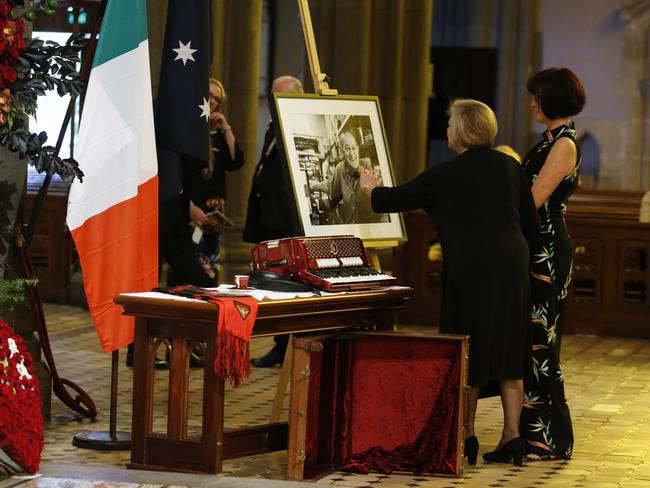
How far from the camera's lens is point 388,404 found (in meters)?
6.42

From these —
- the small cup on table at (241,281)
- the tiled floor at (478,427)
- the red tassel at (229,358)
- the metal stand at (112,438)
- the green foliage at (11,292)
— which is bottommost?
the tiled floor at (478,427)

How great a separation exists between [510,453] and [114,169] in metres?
2.25

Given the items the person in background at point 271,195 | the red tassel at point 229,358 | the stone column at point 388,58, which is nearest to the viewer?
the red tassel at point 229,358

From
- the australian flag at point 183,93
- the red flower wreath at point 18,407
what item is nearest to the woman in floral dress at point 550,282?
the australian flag at point 183,93

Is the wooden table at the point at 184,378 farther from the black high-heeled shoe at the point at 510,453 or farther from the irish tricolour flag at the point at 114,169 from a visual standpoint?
the black high-heeled shoe at the point at 510,453

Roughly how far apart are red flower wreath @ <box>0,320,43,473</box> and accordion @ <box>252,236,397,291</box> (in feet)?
3.97

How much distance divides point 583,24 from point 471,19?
198cm

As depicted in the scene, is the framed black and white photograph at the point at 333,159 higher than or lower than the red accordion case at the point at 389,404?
higher

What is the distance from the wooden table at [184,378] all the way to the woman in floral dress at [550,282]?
1163mm

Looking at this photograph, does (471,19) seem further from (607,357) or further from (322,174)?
(322,174)

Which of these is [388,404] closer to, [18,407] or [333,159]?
[333,159]

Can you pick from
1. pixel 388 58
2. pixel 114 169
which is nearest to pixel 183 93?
pixel 114 169

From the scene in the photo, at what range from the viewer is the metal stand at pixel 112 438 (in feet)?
21.4

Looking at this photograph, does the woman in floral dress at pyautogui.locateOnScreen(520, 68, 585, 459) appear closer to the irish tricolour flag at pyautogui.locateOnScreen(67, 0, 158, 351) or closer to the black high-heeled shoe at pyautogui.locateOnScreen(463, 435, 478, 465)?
the black high-heeled shoe at pyautogui.locateOnScreen(463, 435, 478, 465)
